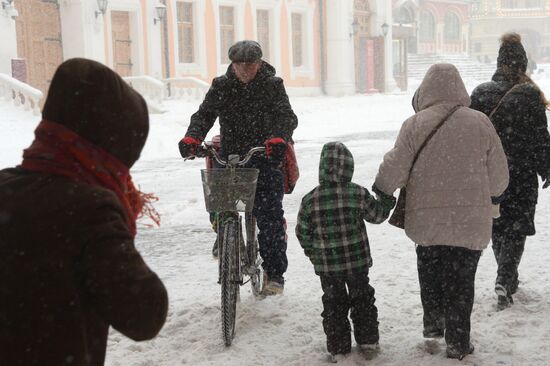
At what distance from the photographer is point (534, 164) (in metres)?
4.51

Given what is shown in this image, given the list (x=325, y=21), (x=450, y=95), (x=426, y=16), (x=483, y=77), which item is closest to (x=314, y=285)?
(x=450, y=95)

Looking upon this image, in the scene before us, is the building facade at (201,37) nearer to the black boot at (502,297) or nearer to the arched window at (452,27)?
the black boot at (502,297)

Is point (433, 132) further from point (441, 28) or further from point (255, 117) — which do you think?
point (441, 28)

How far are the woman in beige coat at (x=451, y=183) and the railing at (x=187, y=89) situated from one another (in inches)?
783

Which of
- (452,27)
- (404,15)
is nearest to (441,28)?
(452,27)

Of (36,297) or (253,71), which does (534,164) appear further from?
(36,297)

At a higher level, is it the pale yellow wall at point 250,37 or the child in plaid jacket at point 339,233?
the pale yellow wall at point 250,37

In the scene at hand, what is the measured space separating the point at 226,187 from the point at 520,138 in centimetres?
183

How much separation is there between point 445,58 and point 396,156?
50.2m

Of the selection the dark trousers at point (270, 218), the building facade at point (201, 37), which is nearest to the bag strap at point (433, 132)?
the dark trousers at point (270, 218)

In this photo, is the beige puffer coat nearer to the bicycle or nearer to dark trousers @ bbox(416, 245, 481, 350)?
dark trousers @ bbox(416, 245, 481, 350)

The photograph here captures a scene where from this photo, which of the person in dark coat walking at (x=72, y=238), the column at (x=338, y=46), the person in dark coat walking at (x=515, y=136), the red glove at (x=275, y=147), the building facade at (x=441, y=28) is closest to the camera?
the person in dark coat walking at (x=72, y=238)

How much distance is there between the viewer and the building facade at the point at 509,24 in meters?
67.4

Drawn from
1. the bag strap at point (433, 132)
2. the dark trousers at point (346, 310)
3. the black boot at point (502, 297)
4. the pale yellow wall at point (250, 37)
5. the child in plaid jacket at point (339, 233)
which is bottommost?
the black boot at point (502, 297)
